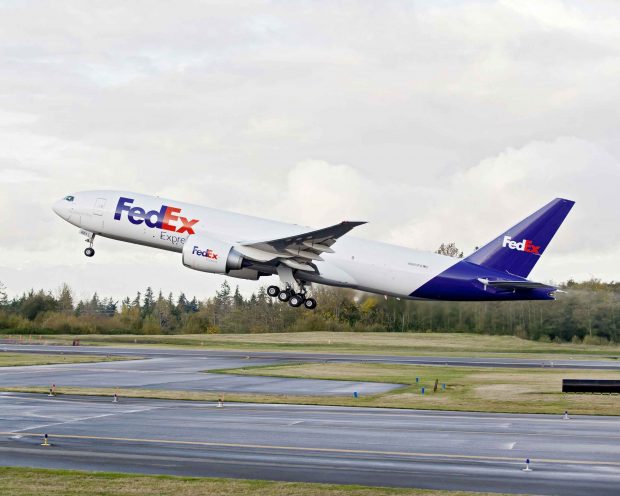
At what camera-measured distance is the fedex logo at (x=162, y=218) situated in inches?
2016

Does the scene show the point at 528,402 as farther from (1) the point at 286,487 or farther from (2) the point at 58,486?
(2) the point at 58,486

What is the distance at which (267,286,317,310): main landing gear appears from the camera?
52.7 meters

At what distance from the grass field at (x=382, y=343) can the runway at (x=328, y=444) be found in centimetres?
3713

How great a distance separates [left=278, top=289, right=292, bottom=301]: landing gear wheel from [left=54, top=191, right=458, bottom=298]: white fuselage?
175cm

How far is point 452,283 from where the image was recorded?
168 ft

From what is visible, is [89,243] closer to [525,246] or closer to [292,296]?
[292,296]

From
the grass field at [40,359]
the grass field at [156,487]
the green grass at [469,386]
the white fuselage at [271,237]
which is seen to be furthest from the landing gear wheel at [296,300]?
the grass field at [156,487]

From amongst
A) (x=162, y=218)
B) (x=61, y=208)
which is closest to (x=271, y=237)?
(x=162, y=218)

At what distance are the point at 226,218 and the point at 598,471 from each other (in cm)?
3186

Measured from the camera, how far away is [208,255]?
49500 millimetres

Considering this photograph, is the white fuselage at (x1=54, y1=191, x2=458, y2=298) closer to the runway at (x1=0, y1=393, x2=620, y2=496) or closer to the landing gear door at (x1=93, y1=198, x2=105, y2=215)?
the landing gear door at (x1=93, y1=198, x2=105, y2=215)

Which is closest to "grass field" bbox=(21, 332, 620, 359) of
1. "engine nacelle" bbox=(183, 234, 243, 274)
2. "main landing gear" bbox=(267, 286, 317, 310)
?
"main landing gear" bbox=(267, 286, 317, 310)

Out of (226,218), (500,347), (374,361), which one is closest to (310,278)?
(226,218)

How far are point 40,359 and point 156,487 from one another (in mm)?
45737
